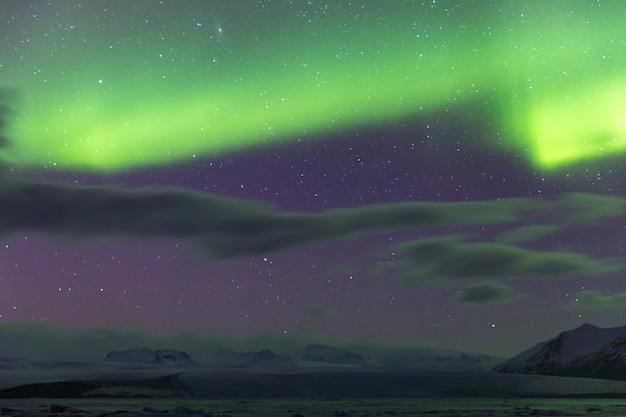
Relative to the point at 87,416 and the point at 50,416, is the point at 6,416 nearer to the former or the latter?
the point at 50,416

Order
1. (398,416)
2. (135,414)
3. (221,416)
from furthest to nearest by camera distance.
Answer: (398,416), (221,416), (135,414)

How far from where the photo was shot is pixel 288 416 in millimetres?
97062

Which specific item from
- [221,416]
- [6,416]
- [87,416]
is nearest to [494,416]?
[221,416]

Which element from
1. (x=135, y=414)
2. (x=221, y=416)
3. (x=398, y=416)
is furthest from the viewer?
(x=398, y=416)

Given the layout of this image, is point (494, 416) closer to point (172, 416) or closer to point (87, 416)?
point (172, 416)

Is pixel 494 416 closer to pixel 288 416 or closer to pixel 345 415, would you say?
pixel 345 415

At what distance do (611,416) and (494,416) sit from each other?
1517 cm

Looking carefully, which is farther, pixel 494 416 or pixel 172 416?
pixel 494 416

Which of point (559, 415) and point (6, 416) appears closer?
point (6, 416)

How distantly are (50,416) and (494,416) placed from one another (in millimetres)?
55178

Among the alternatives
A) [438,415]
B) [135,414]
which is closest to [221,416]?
[135,414]

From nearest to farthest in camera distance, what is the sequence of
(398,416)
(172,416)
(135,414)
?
(172,416)
(135,414)
(398,416)

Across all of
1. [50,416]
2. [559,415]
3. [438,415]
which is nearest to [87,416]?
[50,416]

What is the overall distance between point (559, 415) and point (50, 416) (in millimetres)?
66180
